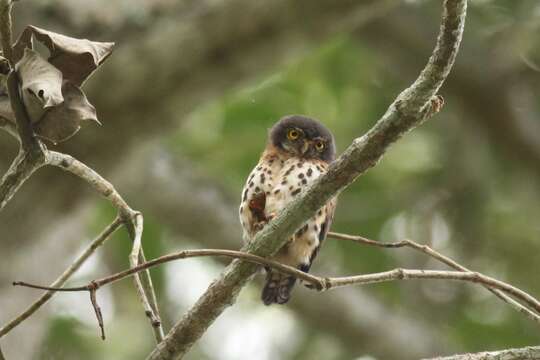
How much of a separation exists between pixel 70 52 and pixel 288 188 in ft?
7.47

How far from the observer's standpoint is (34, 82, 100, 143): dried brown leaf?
1.90 m

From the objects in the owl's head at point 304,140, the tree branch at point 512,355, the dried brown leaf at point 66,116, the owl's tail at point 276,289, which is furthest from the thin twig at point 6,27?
the owl's head at point 304,140

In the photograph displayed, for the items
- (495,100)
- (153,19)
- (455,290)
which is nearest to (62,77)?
(153,19)

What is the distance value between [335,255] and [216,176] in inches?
52.0

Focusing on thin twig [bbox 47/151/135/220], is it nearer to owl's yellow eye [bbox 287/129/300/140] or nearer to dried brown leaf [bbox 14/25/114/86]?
dried brown leaf [bbox 14/25/114/86]

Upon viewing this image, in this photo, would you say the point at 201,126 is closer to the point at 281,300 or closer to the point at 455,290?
the point at 455,290

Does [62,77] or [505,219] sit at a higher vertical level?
[62,77]

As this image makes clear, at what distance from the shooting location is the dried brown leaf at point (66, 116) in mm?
1899

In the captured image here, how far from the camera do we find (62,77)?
1910mm

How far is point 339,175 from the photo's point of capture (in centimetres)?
213

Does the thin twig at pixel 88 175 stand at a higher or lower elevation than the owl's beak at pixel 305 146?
higher

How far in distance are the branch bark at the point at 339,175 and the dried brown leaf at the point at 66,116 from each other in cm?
53

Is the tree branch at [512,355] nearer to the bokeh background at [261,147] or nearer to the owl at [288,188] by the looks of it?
the owl at [288,188]

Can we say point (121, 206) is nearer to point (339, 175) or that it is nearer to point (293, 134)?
point (339, 175)
